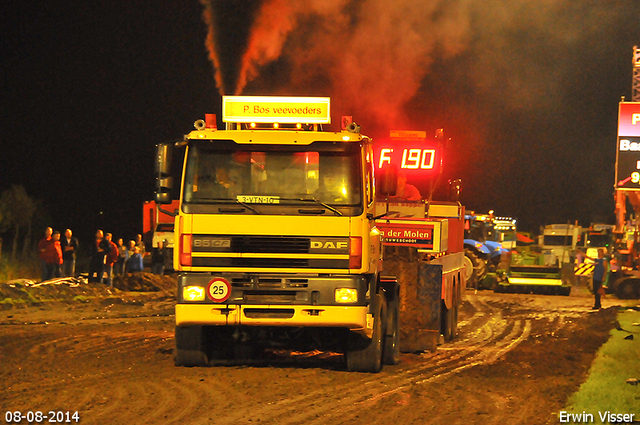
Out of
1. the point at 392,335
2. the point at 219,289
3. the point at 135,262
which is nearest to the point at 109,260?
the point at 135,262

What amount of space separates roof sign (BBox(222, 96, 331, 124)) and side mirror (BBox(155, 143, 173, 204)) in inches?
38.1

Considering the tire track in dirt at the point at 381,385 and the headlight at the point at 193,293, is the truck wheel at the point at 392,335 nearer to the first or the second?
the tire track in dirt at the point at 381,385

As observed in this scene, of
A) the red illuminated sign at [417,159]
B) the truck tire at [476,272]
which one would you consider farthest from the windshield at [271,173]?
the truck tire at [476,272]

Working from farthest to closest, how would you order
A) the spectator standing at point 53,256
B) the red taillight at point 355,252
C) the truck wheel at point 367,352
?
the spectator standing at point 53,256, the truck wheel at point 367,352, the red taillight at point 355,252

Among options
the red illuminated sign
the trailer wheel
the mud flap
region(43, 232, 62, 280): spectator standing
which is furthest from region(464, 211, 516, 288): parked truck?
the mud flap

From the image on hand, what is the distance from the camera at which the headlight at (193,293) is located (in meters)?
9.79

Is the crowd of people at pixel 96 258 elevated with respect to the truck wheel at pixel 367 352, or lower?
elevated

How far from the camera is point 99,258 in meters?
22.2

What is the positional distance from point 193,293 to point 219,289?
0.30 metres

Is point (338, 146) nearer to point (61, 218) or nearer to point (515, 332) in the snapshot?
point (515, 332)

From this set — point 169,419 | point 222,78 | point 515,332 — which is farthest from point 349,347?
point 222,78

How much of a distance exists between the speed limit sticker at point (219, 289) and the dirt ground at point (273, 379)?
0.93 m

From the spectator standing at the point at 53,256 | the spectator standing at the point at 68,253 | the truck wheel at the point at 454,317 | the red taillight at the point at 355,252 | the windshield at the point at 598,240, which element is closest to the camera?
the red taillight at the point at 355,252

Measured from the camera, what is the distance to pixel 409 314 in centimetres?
1277
